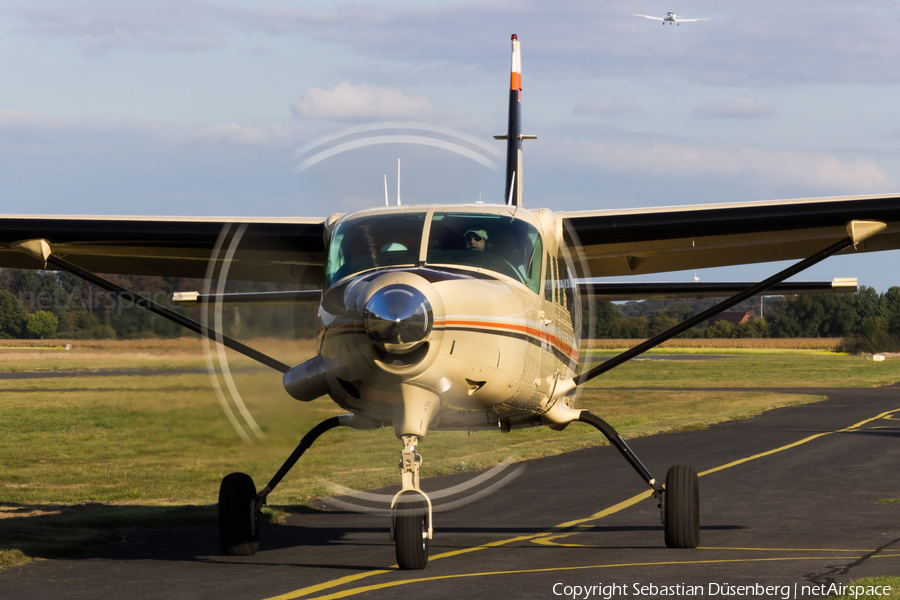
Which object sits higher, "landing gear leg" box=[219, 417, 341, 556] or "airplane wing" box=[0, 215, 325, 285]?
"airplane wing" box=[0, 215, 325, 285]

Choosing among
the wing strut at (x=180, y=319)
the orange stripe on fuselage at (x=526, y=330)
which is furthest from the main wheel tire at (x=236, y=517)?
the orange stripe on fuselage at (x=526, y=330)

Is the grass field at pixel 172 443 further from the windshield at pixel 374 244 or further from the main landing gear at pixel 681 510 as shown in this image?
the main landing gear at pixel 681 510

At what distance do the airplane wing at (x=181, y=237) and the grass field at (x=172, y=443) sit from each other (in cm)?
105

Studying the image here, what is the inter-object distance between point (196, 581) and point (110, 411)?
78.7ft

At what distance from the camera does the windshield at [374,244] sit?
786 centimetres

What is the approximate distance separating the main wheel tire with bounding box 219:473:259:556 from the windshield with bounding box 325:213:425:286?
2.35 m

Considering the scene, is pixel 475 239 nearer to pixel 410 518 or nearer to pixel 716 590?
pixel 410 518

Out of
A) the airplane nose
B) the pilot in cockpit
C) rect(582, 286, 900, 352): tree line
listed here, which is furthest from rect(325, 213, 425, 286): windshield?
rect(582, 286, 900, 352): tree line

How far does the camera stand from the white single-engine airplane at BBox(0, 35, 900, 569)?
6.96m

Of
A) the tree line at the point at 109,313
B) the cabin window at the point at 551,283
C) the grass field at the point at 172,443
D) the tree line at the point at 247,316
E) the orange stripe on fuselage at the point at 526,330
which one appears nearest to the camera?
the orange stripe on fuselage at the point at 526,330

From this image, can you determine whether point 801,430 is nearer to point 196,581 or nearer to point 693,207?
point 693,207

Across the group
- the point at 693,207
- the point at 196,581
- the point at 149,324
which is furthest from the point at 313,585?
the point at 149,324

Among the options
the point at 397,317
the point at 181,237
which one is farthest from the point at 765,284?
the point at 181,237

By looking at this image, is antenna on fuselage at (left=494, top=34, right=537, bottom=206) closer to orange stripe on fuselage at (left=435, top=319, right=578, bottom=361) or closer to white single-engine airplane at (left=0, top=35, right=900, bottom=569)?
white single-engine airplane at (left=0, top=35, right=900, bottom=569)
